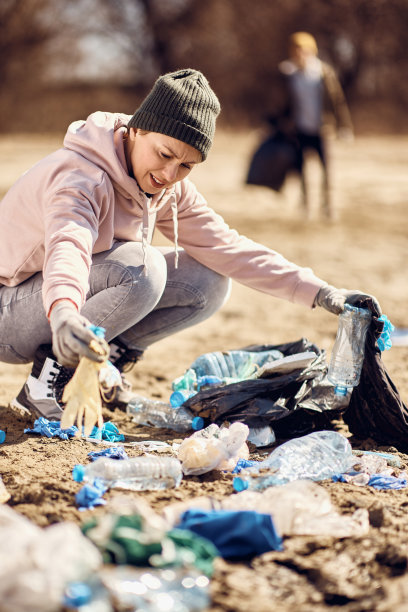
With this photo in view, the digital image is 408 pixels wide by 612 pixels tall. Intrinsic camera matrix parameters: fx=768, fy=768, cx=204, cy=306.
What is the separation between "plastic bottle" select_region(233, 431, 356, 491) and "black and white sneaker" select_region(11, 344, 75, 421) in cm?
93

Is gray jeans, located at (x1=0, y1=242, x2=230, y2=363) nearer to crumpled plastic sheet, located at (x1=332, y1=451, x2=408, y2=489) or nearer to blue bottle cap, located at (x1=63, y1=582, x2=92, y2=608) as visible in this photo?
crumpled plastic sheet, located at (x1=332, y1=451, x2=408, y2=489)

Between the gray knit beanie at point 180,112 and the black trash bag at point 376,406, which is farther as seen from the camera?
the black trash bag at point 376,406

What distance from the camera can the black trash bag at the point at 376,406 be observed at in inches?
126

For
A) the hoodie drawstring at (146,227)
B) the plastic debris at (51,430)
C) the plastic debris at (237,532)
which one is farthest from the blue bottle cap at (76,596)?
the hoodie drawstring at (146,227)

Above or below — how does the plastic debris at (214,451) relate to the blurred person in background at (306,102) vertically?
below

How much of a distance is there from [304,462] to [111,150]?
4.58 ft

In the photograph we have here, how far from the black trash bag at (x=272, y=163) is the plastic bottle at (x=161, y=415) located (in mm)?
5256

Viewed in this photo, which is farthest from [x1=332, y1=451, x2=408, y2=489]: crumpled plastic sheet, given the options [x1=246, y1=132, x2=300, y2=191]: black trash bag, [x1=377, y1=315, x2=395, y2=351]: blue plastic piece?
[x1=246, y1=132, x2=300, y2=191]: black trash bag

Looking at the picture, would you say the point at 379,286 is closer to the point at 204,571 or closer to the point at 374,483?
the point at 374,483

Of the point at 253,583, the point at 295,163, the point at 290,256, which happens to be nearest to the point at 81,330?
the point at 253,583

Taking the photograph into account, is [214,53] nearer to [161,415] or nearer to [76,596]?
[161,415]

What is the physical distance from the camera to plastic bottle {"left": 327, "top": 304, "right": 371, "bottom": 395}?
326cm

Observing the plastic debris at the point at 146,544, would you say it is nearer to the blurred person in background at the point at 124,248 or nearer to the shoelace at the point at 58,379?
the blurred person in background at the point at 124,248

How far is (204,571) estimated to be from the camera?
2.00 m
